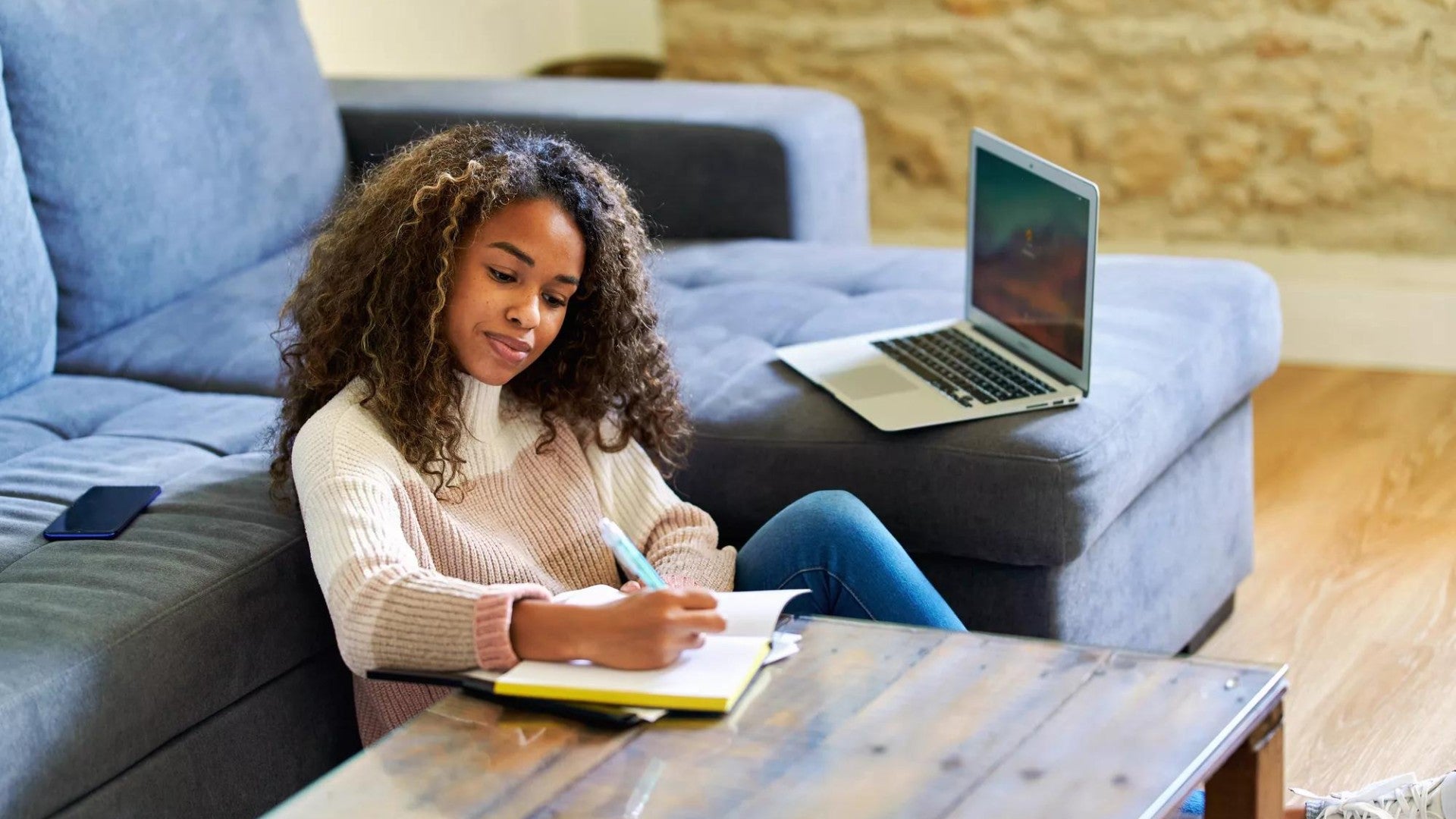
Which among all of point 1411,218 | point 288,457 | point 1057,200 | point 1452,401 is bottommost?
point 1452,401

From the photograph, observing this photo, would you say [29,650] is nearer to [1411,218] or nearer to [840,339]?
[840,339]

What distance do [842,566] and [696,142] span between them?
1.20 meters

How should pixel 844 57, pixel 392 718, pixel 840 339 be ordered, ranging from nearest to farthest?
1. pixel 392 718
2. pixel 840 339
3. pixel 844 57

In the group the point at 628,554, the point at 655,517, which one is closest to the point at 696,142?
the point at 655,517

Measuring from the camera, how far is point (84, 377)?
7.06ft

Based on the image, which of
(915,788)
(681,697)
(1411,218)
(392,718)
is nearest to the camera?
(915,788)

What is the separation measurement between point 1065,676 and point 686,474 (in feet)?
2.56

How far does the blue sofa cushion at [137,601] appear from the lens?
1.38 metres

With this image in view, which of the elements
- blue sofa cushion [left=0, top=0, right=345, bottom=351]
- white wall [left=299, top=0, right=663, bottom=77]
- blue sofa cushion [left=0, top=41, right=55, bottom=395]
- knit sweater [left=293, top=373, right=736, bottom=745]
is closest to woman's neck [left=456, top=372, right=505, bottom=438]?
knit sweater [left=293, top=373, right=736, bottom=745]

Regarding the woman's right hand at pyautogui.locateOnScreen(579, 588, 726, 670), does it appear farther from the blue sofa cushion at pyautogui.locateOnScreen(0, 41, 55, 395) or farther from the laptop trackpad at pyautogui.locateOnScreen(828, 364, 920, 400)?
the blue sofa cushion at pyautogui.locateOnScreen(0, 41, 55, 395)

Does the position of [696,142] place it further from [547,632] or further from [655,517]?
[547,632]

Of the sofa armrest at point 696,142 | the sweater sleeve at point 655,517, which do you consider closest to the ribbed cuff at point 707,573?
the sweater sleeve at point 655,517

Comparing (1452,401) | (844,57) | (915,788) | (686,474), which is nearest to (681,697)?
(915,788)

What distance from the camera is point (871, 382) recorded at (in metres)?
1.92
